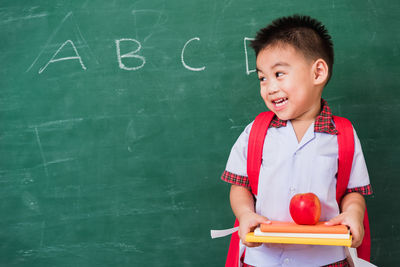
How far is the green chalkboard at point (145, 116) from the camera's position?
67.3 inches

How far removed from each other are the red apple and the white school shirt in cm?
8

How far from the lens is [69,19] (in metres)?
1.71

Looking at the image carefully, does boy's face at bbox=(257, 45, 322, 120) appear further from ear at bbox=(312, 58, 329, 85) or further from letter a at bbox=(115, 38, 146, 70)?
letter a at bbox=(115, 38, 146, 70)

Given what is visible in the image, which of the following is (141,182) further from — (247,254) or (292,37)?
(292,37)

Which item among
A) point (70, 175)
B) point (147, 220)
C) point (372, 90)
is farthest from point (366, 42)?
point (70, 175)

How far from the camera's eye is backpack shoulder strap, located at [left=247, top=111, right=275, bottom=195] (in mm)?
1167

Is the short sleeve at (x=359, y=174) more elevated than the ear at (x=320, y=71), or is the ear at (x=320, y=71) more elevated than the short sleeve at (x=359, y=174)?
the ear at (x=320, y=71)

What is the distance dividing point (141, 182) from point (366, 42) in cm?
105

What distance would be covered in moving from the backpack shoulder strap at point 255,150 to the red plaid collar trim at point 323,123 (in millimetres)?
21

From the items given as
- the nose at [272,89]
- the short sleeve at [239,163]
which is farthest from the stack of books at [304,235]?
the nose at [272,89]

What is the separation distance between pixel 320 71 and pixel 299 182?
0.30 metres

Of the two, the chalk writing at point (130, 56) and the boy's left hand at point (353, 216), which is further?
the chalk writing at point (130, 56)

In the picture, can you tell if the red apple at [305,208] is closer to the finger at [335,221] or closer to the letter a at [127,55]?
the finger at [335,221]

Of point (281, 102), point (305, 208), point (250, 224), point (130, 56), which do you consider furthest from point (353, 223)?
point (130, 56)
